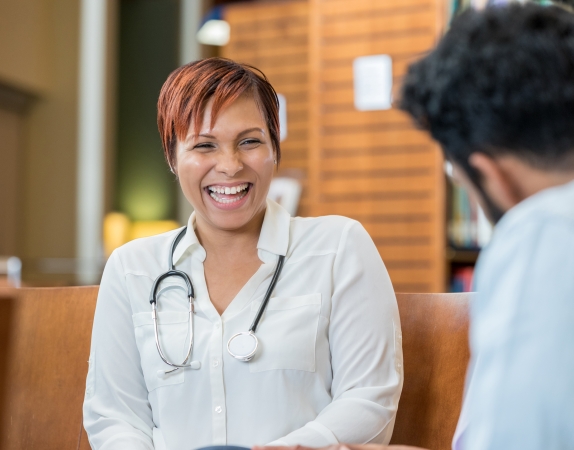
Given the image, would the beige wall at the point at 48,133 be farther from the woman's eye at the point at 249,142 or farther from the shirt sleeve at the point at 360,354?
the shirt sleeve at the point at 360,354

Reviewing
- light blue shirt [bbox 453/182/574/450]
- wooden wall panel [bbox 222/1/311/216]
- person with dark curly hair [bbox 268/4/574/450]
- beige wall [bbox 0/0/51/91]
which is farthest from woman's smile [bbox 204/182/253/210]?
beige wall [bbox 0/0/51/91]

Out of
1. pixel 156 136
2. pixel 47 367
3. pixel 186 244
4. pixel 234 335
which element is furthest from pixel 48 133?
pixel 234 335

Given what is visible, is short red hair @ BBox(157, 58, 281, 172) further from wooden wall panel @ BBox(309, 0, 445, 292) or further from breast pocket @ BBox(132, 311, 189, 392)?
wooden wall panel @ BBox(309, 0, 445, 292)

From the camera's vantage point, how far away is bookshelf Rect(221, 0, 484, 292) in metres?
3.98

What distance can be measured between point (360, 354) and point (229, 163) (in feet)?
1.63

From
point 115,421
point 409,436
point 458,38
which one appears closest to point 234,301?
point 115,421

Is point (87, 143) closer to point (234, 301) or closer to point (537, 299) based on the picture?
point (234, 301)

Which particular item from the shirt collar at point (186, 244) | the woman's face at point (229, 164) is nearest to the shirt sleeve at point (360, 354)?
the woman's face at point (229, 164)

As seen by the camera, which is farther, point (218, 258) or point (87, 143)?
point (87, 143)

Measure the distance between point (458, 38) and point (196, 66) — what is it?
34.2 inches

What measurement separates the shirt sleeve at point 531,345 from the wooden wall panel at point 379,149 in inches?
128

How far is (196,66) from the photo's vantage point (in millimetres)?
1566

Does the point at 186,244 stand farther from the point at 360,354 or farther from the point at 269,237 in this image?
the point at 360,354

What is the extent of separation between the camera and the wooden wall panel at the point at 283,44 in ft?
16.4
